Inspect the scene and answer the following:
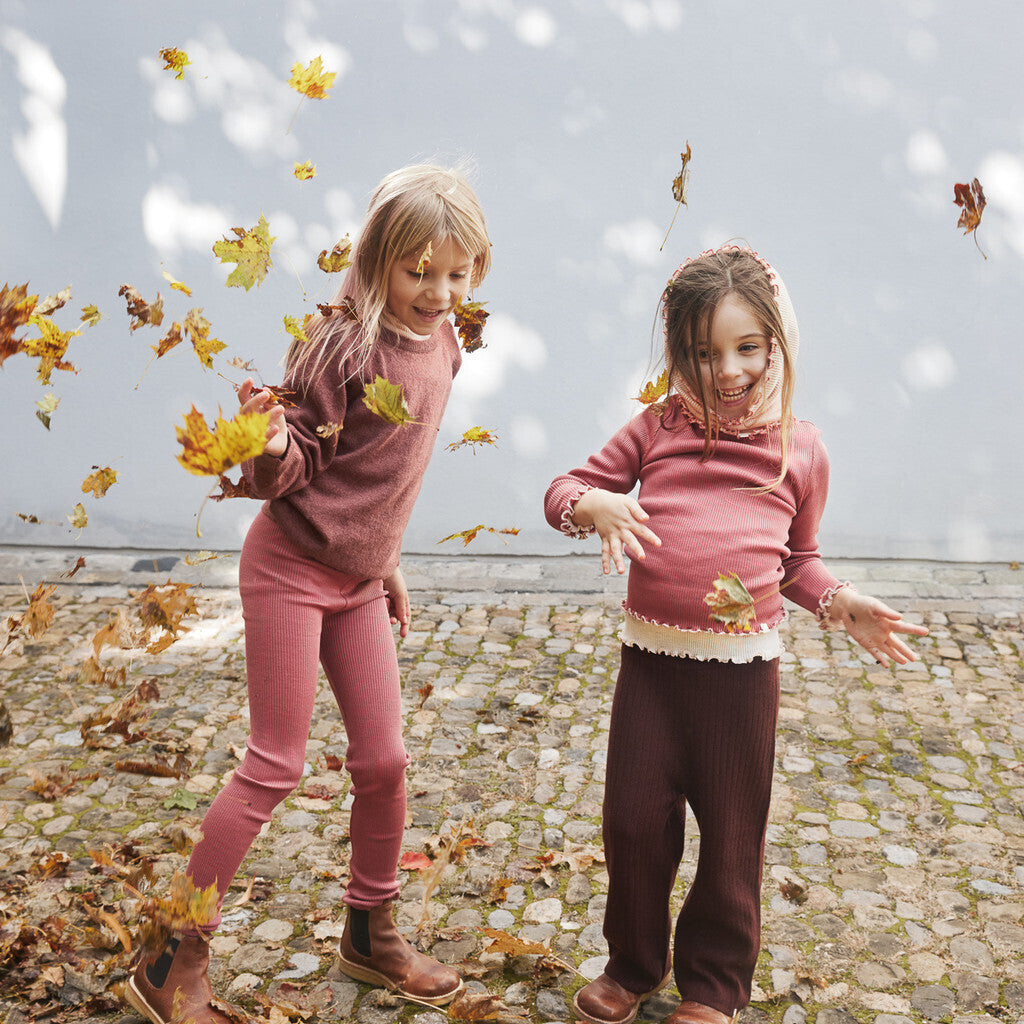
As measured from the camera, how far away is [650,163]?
17.2ft

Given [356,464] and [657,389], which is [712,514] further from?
[356,464]

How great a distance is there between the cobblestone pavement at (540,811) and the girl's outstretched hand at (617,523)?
2.88ft

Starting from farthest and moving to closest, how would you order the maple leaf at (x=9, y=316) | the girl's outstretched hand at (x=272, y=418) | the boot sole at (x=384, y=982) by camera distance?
1. the boot sole at (x=384, y=982)
2. the girl's outstretched hand at (x=272, y=418)
3. the maple leaf at (x=9, y=316)

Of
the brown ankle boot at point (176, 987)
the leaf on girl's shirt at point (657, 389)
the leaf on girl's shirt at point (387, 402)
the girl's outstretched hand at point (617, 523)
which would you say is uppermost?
the leaf on girl's shirt at point (657, 389)

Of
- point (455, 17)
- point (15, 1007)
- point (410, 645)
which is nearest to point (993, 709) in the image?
point (410, 645)

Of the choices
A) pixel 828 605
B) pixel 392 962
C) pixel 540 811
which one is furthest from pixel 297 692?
pixel 540 811

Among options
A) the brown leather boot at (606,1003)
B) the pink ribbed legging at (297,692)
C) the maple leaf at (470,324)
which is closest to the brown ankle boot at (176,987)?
the pink ribbed legging at (297,692)

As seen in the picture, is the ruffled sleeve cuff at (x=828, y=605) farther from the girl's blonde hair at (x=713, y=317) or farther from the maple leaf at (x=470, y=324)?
the maple leaf at (x=470, y=324)

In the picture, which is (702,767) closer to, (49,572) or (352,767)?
(352,767)

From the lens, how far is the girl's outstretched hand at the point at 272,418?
176 centimetres

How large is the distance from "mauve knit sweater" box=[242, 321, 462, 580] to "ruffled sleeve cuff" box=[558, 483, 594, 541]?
13.0 inches

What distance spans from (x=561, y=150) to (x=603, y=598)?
2.23m

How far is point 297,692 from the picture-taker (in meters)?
1.98

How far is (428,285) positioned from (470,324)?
34 cm
